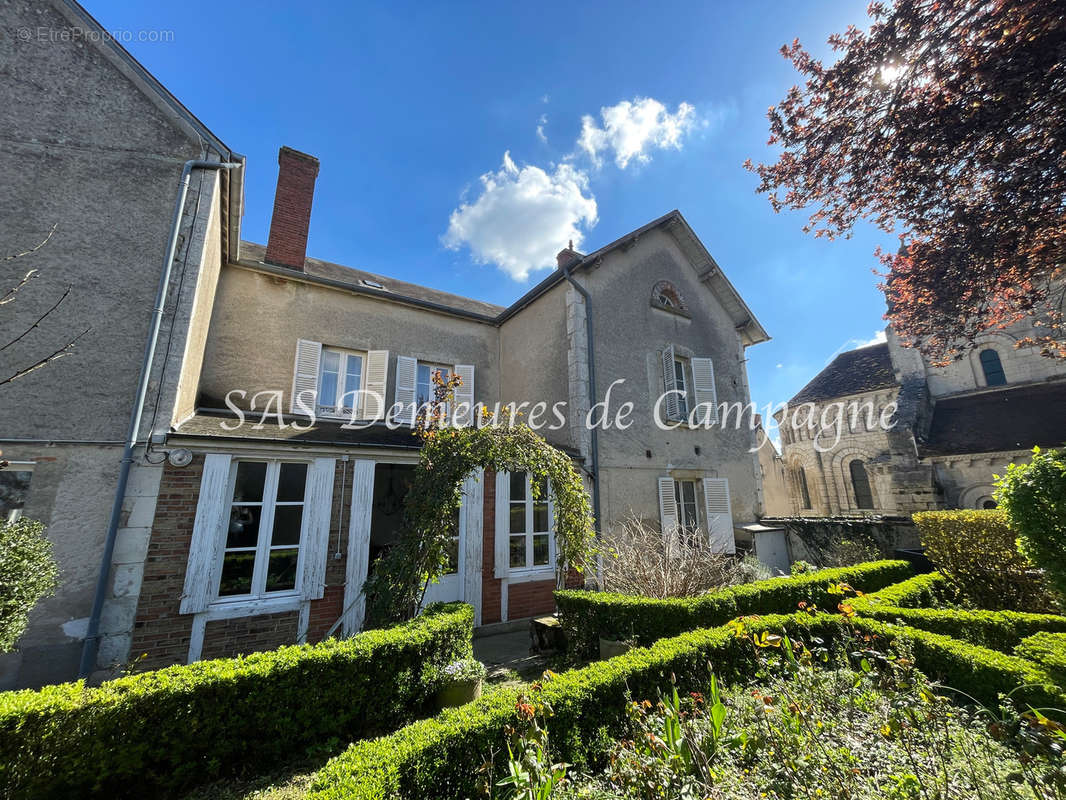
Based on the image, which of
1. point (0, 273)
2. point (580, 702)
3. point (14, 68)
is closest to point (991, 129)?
point (580, 702)

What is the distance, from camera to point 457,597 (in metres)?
6.77

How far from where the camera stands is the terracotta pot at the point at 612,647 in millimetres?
4777

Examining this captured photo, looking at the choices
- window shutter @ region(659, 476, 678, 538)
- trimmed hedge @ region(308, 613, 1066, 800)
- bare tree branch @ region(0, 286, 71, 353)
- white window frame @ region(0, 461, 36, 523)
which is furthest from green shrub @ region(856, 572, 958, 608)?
bare tree branch @ region(0, 286, 71, 353)

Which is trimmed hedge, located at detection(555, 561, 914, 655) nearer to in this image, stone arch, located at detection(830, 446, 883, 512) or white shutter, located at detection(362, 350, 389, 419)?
white shutter, located at detection(362, 350, 389, 419)

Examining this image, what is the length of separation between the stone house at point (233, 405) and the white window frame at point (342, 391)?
0.05 m

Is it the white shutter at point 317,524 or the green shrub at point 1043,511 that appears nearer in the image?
the green shrub at point 1043,511

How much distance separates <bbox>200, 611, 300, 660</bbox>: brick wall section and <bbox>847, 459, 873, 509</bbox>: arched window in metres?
19.9

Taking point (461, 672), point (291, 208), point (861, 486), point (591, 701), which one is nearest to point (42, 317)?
point (291, 208)

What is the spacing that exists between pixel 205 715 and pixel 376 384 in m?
6.49

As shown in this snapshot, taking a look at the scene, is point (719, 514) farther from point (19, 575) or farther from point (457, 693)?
point (19, 575)

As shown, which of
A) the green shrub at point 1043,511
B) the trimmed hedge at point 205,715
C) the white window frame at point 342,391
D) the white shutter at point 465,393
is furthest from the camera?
the white shutter at point 465,393

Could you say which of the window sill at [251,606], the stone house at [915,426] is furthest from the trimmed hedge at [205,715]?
the stone house at [915,426]

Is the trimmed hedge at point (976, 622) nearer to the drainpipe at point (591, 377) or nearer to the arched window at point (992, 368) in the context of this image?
the drainpipe at point (591, 377)

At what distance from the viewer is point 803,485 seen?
61.9 feet
